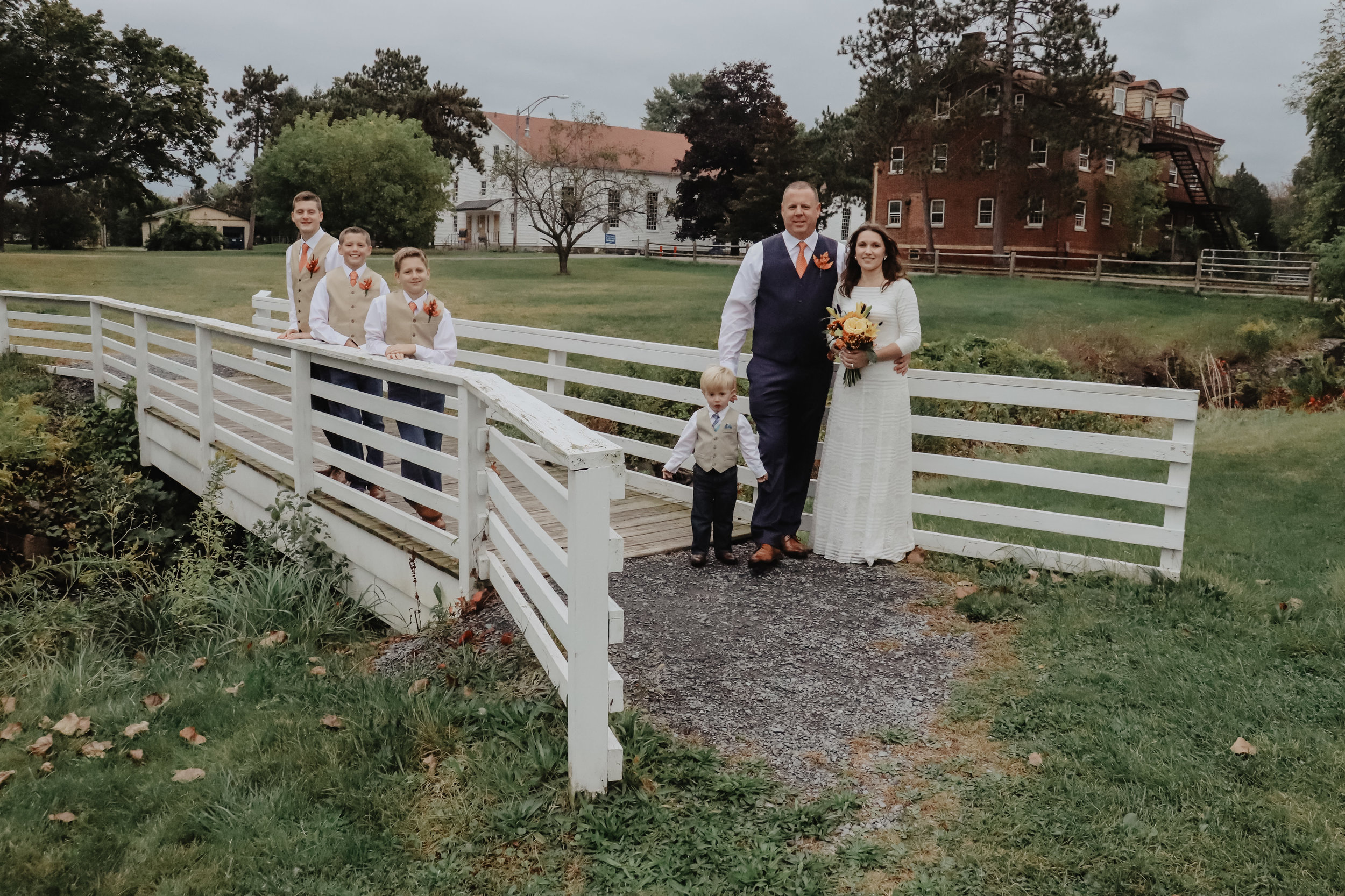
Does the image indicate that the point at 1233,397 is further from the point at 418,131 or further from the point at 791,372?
the point at 418,131

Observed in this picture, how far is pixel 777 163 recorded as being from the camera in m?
52.3

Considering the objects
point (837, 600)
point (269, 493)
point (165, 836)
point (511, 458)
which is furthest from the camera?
point (269, 493)

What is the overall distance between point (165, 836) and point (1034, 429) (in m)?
5.02

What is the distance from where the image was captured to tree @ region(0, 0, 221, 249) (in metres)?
36.5

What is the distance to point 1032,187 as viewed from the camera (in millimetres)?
40531

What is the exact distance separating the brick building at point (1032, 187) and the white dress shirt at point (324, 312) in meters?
36.5

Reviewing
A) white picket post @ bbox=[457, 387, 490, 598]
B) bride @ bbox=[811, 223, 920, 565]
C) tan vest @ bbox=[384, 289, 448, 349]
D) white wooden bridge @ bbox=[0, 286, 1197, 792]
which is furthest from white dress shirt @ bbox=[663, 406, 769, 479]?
tan vest @ bbox=[384, 289, 448, 349]

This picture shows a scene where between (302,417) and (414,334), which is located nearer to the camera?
(414,334)

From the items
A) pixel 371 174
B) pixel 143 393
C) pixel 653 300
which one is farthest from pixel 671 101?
pixel 143 393

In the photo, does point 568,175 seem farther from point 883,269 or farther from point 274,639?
point 274,639

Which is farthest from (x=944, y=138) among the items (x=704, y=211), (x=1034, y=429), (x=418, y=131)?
(x=1034, y=429)

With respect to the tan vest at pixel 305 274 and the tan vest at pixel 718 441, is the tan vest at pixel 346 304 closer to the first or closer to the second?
the tan vest at pixel 305 274

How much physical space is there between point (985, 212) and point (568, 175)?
1727cm

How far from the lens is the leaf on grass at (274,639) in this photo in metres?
5.89
